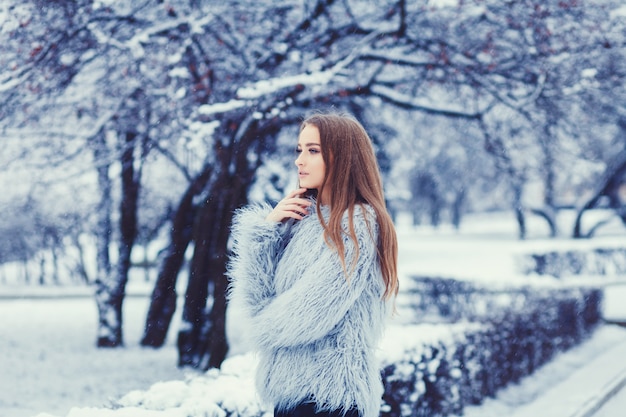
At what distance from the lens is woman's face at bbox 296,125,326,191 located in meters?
2.32

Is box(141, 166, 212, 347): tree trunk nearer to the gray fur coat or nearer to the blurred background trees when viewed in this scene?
the blurred background trees

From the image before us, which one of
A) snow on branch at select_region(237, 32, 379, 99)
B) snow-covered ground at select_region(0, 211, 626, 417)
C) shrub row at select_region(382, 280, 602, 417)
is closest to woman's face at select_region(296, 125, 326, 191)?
snow-covered ground at select_region(0, 211, 626, 417)

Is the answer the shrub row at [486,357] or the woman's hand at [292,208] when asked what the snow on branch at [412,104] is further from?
the woman's hand at [292,208]

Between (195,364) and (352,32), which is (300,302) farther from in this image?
(195,364)

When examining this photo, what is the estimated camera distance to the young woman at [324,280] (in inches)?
86.4

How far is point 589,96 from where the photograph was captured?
723 cm

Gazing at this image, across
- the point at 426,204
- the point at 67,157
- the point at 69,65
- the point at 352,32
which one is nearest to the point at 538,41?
the point at 352,32

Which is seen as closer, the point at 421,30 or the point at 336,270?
the point at 336,270

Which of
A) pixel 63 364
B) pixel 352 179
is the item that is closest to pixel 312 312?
pixel 352 179

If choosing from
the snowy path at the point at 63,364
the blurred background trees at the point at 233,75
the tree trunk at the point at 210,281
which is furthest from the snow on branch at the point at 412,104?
the snowy path at the point at 63,364

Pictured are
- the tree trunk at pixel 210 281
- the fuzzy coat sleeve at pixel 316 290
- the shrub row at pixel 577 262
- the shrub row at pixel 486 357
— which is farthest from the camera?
the shrub row at pixel 577 262

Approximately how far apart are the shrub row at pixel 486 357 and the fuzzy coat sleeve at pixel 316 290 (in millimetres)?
2698

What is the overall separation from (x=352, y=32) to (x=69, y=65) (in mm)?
2839

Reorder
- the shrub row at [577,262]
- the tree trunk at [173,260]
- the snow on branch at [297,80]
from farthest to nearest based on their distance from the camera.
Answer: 1. the shrub row at [577,262]
2. the tree trunk at [173,260]
3. the snow on branch at [297,80]
